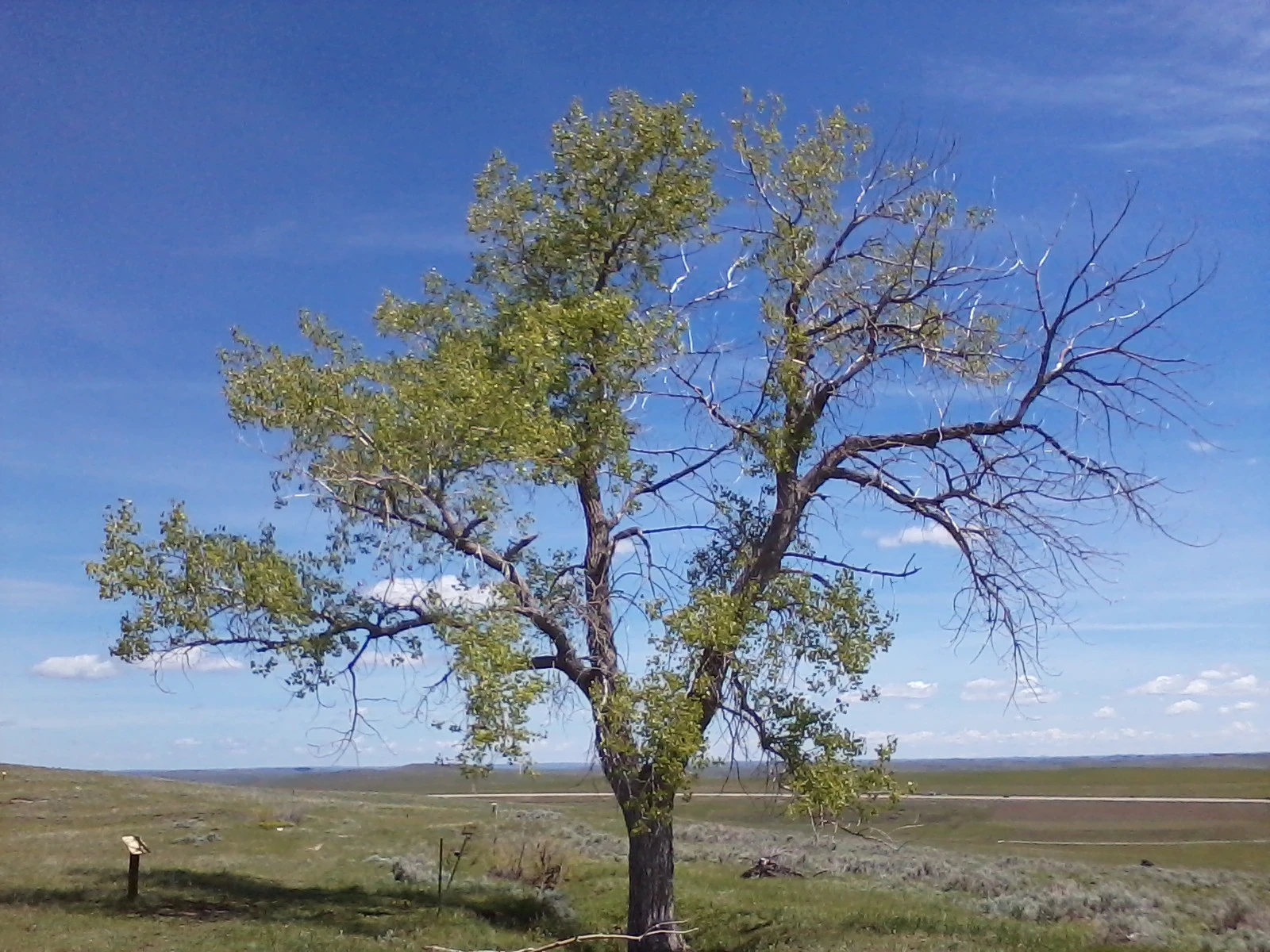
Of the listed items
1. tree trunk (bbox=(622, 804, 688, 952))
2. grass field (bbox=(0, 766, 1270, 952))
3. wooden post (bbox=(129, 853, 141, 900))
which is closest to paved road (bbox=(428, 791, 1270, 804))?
grass field (bbox=(0, 766, 1270, 952))

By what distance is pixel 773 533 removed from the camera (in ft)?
49.4

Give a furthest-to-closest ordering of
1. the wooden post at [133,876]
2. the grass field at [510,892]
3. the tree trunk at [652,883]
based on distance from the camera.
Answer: the wooden post at [133,876] < the grass field at [510,892] < the tree trunk at [652,883]

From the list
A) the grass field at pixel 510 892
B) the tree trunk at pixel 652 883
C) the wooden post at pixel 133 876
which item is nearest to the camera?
the tree trunk at pixel 652 883

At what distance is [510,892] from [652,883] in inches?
301

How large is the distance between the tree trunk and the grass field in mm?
1489

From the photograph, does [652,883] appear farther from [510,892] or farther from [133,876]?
[133,876]

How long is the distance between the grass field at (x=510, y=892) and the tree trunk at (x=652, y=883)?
4.88 ft

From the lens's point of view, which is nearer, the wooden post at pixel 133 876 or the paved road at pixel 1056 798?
the wooden post at pixel 133 876

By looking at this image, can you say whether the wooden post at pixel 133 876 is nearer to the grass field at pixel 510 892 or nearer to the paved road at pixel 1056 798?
the grass field at pixel 510 892

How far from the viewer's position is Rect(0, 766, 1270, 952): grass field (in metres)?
16.7

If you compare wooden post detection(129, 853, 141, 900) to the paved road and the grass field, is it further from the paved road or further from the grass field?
the paved road

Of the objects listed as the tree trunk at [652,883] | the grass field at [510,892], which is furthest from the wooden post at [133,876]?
the tree trunk at [652,883]

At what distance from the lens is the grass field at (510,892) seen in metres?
16.7

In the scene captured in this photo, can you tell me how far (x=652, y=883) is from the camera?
15297mm
